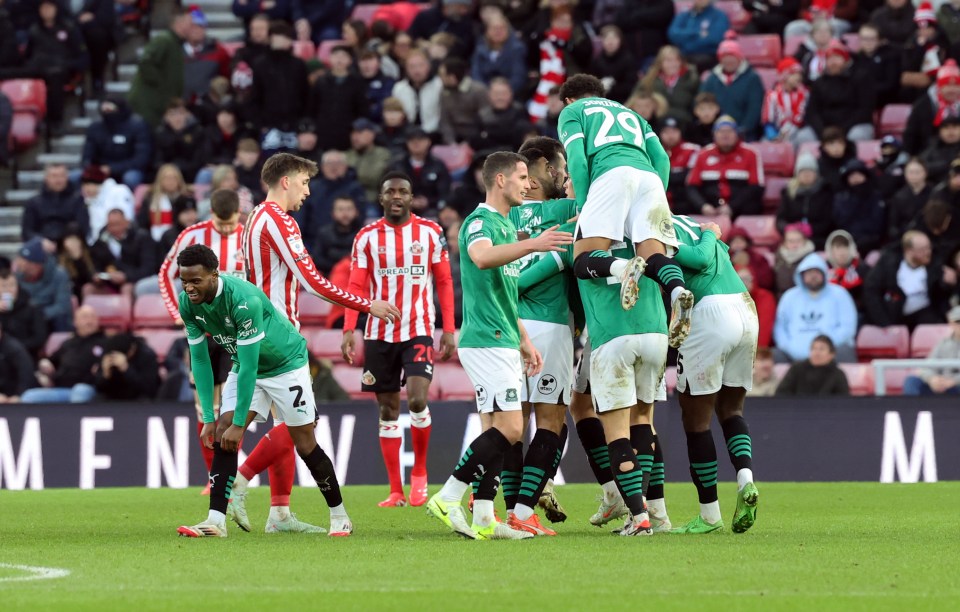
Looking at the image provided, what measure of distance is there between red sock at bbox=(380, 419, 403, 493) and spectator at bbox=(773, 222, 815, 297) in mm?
6337

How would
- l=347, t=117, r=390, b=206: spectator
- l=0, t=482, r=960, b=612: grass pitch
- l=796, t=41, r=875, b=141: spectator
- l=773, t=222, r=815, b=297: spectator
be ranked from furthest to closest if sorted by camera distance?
l=347, t=117, r=390, b=206: spectator → l=796, t=41, r=875, b=141: spectator → l=773, t=222, r=815, b=297: spectator → l=0, t=482, r=960, b=612: grass pitch

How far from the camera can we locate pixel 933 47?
19.8m

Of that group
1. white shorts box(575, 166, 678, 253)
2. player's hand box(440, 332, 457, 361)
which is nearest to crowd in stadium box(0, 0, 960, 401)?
player's hand box(440, 332, 457, 361)

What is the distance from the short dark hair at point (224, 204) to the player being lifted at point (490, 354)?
3814mm

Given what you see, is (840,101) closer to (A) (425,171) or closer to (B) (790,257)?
(B) (790,257)

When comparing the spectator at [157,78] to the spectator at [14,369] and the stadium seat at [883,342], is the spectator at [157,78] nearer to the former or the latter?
the spectator at [14,369]

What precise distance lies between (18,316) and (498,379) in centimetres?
1144

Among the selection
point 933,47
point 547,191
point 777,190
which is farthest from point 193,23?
point 547,191

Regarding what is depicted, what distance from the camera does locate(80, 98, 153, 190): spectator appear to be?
22031mm

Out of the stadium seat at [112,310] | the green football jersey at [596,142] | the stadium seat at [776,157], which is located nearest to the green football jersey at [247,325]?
the green football jersey at [596,142]

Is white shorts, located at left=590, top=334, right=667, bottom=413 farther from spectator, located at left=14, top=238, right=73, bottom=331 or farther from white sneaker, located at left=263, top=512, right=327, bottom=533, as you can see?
spectator, located at left=14, top=238, right=73, bottom=331

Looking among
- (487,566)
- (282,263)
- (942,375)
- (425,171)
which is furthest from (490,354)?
(425,171)

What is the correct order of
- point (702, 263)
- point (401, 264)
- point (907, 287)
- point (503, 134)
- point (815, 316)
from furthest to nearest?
point (503, 134) < point (907, 287) < point (815, 316) < point (401, 264) < point (702, 263)

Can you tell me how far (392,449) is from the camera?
13.4m
